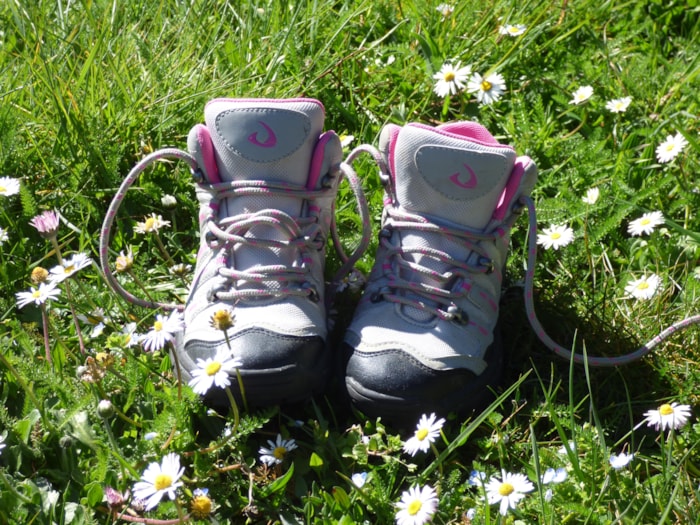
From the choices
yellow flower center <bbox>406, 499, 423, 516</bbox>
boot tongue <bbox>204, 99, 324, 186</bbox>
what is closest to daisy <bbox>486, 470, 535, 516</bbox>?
yellow flower center <bbox>406, 499, 423, 516</bbox>

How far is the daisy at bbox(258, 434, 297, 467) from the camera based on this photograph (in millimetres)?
1751

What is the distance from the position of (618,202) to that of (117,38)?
1.60 meters

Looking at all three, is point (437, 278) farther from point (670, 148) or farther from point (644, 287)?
point (670, 148)

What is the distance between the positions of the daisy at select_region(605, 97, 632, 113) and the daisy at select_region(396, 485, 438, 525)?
152 centimetres

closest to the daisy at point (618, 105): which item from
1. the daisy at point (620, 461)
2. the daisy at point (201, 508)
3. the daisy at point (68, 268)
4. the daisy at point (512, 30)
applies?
the daisy at point (512, 30)

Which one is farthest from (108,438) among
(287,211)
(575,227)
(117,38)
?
(117,38)

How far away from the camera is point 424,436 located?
5.52 ft

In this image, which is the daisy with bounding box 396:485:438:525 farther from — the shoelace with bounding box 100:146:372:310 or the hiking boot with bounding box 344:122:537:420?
the shoelace with bounding box 100:146:372:310

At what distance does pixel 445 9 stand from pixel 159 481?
2.01m


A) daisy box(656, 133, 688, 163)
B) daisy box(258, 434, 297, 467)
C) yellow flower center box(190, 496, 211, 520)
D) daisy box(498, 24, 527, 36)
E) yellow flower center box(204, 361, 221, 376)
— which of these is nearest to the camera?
yellow flower center box(190, 496, 211, 520)

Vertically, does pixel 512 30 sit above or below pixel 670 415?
above

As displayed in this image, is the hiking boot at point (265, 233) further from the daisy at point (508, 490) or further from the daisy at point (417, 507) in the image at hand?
the daisy at point (508, 490)

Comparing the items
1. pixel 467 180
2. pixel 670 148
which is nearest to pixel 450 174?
pixel 467 180

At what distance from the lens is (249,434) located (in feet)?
5.99
